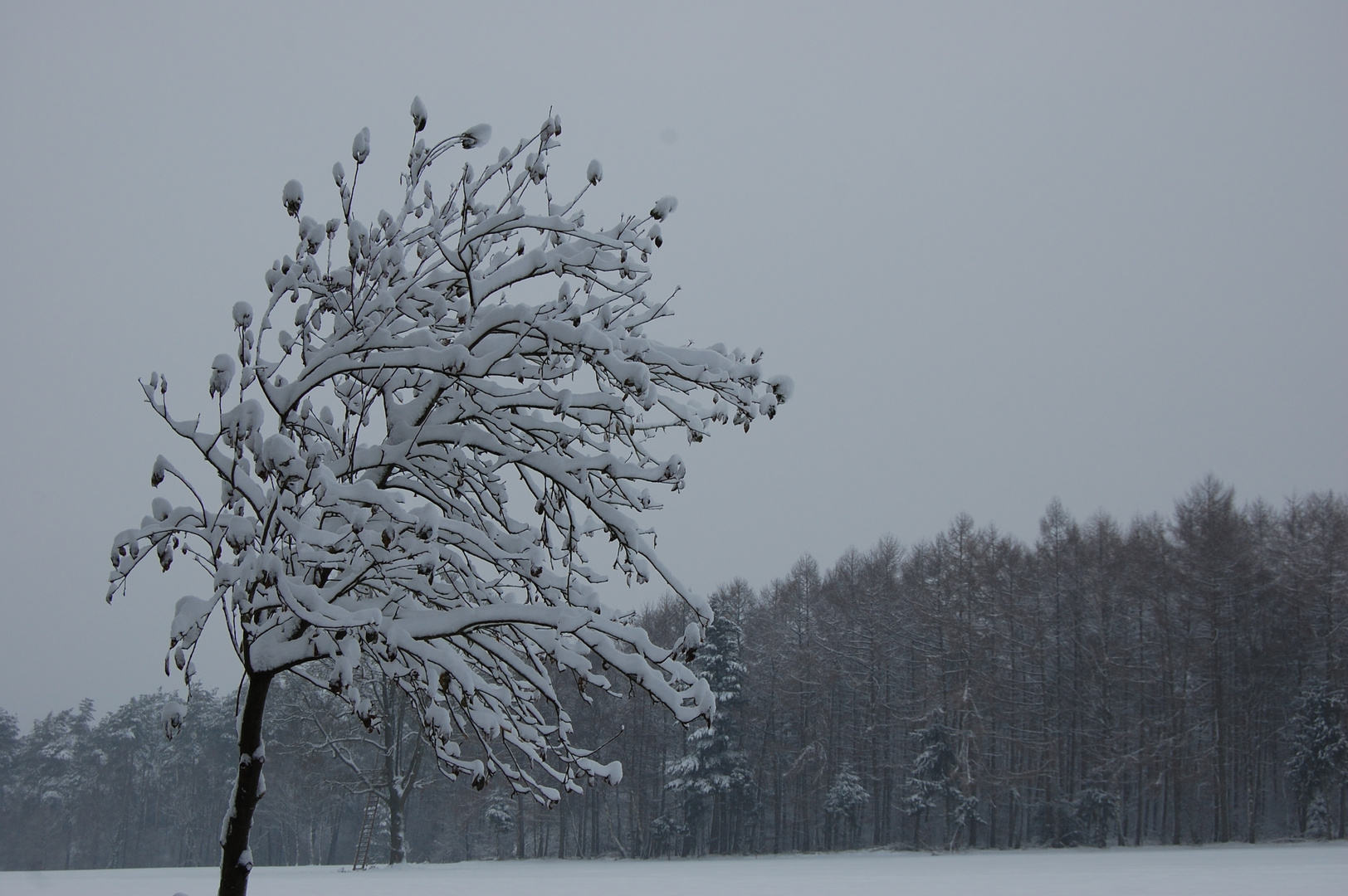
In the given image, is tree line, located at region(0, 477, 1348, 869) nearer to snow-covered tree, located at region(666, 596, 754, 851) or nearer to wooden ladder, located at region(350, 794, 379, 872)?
snow-covered tree, located at region(666, 596, 754, 851)

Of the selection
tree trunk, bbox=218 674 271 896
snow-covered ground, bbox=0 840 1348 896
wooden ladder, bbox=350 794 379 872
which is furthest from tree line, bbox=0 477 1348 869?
tree trunk, bbox=218 674 271 896

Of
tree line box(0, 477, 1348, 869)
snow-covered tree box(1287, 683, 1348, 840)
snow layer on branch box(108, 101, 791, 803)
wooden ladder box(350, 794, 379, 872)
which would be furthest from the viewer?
tree line box(0, 477, 1348, 869)

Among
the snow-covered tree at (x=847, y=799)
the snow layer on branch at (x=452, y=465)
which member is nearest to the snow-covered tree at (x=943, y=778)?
the snow-covered tree at (x=847, y=799)

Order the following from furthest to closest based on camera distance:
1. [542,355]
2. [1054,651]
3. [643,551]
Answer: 1. [1054,651]
2. [542,355]
3. [643,551]

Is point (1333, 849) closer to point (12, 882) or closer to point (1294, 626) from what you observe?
point (1294, 626)

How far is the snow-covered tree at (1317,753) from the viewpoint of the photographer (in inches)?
1173

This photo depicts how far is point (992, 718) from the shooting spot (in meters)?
34.7

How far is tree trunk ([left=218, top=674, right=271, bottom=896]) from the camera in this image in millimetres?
3891

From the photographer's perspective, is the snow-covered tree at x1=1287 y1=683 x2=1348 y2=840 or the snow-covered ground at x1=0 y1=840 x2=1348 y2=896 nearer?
the snow-covered ground at x1=0 y1=840 x2=1348 y2=896

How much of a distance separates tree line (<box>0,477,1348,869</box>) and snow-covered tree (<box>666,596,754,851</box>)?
0.40ft

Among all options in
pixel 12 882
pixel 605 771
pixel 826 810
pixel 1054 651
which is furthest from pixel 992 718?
pixel 605 771

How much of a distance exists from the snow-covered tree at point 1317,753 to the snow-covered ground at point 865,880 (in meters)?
7.80

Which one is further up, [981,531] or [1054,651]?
[981,531]

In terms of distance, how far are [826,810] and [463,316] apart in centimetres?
3525
